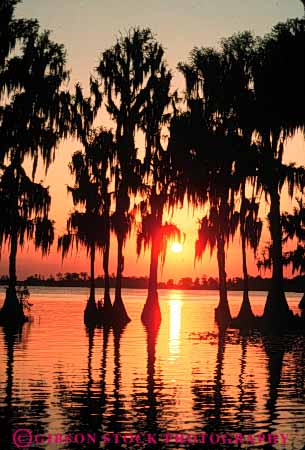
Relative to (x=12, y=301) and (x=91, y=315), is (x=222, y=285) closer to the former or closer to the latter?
(x=91, y=315)

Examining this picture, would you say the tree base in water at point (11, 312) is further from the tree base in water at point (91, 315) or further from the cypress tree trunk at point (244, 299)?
the cypress tree trunk at point (244, 299)

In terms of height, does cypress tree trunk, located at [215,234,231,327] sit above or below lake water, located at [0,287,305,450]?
above

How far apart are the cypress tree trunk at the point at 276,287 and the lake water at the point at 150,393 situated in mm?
10435

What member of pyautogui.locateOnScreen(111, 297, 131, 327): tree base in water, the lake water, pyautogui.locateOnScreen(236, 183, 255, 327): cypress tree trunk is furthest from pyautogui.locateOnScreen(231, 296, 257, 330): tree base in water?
the lake water

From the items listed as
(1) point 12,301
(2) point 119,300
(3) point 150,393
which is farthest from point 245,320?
(3) point 150,393

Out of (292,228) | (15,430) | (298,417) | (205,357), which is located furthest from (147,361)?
(292,228)

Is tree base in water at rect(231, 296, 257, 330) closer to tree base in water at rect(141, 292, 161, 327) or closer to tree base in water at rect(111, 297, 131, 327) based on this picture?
tree base in water at rect(141, 292, 161, 327)

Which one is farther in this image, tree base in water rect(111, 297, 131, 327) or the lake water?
tree base in water rect(111, 297, 131, 327)

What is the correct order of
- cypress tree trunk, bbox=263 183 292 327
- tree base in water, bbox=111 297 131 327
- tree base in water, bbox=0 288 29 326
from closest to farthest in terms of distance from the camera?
cypress tree trunk, bbox=263 183 292 327, tree base in water, bbox=0 288 29 326, tree base in water, bbox=111 297 131 327

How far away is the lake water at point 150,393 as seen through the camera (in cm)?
1084

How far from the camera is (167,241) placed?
51062 mm

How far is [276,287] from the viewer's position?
39.4 metres

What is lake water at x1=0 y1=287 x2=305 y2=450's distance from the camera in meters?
10.8

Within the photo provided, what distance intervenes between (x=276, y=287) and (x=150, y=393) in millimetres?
24928
